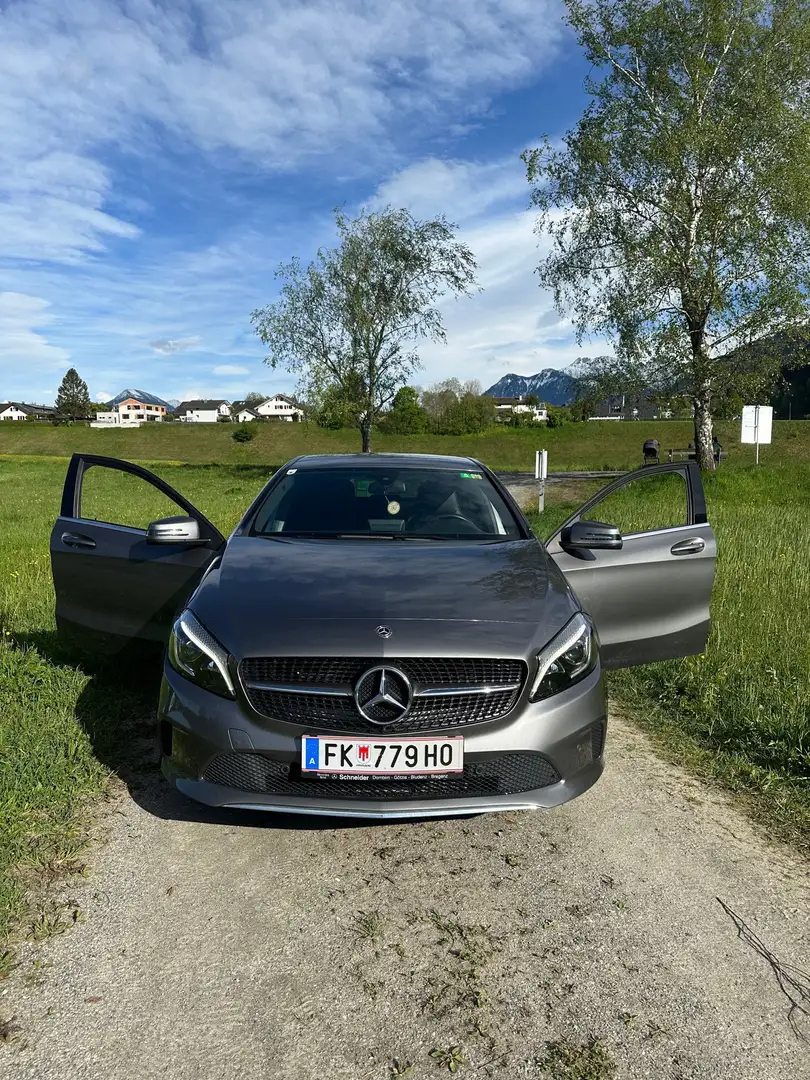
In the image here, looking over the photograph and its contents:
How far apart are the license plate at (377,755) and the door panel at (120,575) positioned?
1.66m

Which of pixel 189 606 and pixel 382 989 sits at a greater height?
pixel 189 606

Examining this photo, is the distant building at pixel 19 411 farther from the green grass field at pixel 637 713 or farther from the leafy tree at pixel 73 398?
the green grass field at pixel 637 713

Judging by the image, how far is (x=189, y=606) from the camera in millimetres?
3297

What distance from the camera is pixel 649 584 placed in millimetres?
4332

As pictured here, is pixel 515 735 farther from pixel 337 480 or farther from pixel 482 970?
pixel 337 480

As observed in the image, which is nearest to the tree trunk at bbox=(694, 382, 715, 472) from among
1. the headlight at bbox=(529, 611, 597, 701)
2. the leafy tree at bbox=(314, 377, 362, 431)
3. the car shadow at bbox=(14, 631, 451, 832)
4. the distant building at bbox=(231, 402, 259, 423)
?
the leafy tree at bbox=(314, 377, 362, 431)

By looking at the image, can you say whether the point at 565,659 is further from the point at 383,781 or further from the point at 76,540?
the point at 76,540

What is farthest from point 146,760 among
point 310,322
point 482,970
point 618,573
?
point 310,322

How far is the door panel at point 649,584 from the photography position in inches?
165

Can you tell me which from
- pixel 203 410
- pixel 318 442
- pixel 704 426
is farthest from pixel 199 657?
pixel 203 410

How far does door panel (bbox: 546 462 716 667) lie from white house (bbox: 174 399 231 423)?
171295mm

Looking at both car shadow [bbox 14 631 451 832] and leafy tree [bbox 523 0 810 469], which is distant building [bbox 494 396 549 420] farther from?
car shadow [bbox 14 631 451 832]

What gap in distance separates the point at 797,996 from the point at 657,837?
3.18 feet

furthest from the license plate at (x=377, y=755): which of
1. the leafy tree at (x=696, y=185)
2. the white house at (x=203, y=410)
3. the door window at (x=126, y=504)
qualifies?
the white house at (x=203, y=410)
